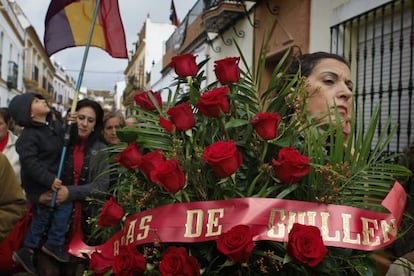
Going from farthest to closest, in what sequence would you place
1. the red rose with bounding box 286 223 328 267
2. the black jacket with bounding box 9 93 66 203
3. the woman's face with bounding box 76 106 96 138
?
the woman's face with bounding box 76 106 96 138 → the black jacket with bounding box 9 93 66 203 → the red rose with bounding box 286 223 328 267

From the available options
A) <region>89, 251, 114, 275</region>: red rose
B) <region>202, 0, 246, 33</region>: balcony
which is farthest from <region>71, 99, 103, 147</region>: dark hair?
<region>202, 0, 246, 33</region>: balcony

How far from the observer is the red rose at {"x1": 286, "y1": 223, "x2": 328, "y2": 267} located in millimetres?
1042

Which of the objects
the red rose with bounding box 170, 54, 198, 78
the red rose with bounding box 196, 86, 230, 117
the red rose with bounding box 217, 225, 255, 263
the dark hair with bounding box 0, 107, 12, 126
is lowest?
the red rose with bounding box 217, 225, 255, 263

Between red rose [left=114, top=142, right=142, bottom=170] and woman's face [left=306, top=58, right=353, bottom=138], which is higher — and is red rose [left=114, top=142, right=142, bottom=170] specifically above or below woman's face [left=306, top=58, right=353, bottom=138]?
below

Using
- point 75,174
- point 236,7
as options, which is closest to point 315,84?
point 75,174

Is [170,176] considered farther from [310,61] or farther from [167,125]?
[310,61]

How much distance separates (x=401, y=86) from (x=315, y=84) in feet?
7.95

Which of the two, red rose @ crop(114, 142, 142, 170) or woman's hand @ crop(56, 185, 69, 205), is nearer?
red rose @ crop(114, 142, 142, 170)

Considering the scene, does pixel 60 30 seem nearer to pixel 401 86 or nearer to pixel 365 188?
pixel 401 86

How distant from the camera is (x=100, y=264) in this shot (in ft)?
4.31

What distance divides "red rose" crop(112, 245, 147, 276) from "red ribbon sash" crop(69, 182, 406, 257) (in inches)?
2.1

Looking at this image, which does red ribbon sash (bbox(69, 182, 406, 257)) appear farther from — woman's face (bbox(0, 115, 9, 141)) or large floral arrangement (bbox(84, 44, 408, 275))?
woman's face (bbox(0, 115, 9, 141))

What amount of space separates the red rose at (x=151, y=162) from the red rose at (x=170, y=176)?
36mm

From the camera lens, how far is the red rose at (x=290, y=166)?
1120 mm
